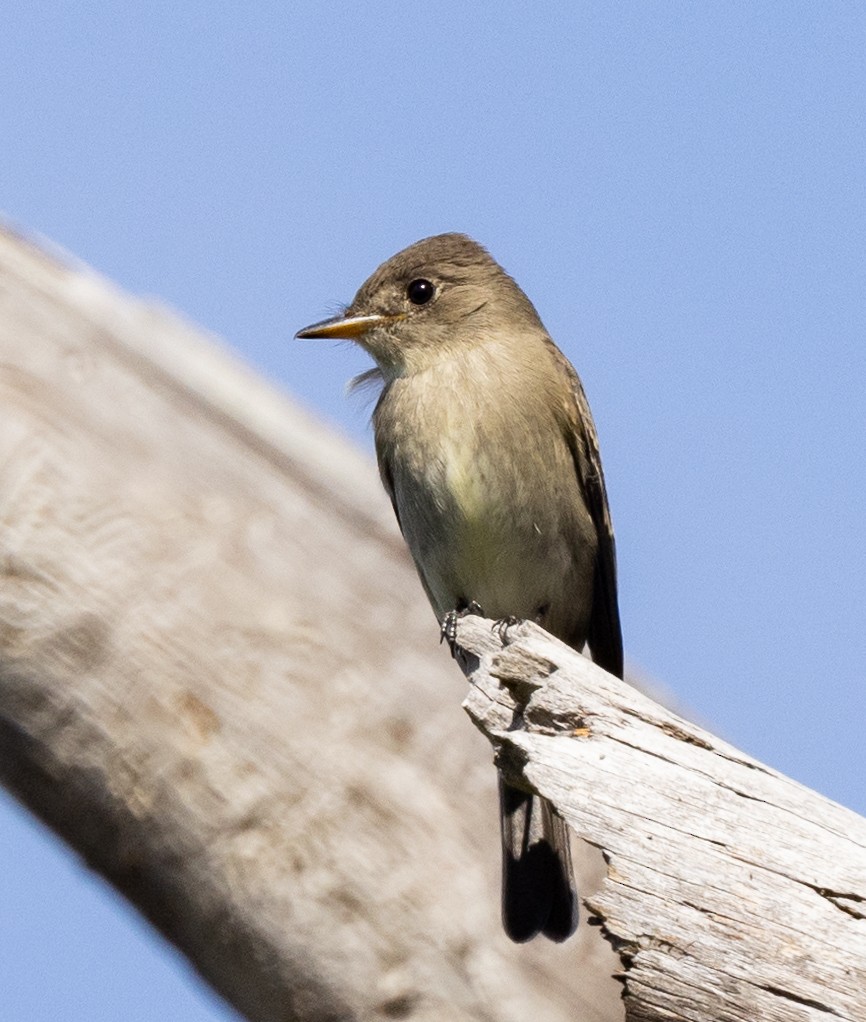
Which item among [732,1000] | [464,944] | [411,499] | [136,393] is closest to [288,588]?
[411,499]

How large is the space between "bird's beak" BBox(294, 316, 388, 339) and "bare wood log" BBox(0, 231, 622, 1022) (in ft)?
1.37

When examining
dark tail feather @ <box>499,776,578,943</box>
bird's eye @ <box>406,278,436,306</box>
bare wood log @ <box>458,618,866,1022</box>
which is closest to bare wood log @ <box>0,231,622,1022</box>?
dark tail feather @ <box>499,776,578,943</box>

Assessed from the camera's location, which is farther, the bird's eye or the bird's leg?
the bird's eye

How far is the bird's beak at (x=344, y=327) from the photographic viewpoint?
5.30m

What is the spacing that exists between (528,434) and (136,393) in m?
1.27

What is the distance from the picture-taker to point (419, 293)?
5395 millimetres

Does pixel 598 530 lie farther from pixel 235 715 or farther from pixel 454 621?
pixel 235 715

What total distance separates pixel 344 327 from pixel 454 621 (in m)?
1.15

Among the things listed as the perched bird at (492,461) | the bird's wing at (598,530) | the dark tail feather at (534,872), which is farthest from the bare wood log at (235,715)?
the bird's wing at (598,530)

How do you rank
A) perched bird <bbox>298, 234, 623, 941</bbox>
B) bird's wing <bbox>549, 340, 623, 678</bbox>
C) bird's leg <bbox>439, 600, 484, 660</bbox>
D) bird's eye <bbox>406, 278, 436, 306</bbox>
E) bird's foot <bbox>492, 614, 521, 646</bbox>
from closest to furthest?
bird's foot <bbox>492, 614, 521, 646</bbox> → bird's leg <bbox>439, 600, 484, 660</bbox> → perched bird <bbox>298, 234, 623, 941</bbox> → bird's wing <bbox>549, 340, 623, 678</bbox> → bird's eye <bbox>406, 278, 436, 306</bbox>

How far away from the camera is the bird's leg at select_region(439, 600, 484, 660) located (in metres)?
4.73

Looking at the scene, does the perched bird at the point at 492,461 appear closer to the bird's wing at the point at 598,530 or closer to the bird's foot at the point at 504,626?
the bird's wing at the point at 598,530

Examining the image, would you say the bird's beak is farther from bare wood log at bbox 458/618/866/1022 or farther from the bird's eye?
bare wood log at bbox 458/618/866/1022

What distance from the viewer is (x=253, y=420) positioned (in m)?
5.55
